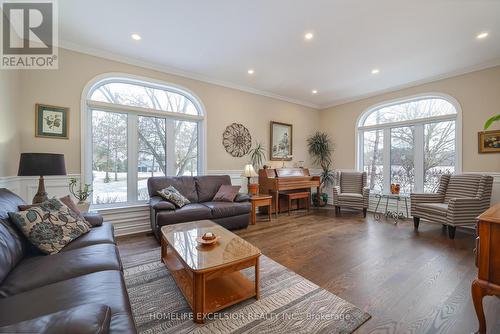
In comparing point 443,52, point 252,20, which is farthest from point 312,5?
point 443,52

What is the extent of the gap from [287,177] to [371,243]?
7.19ft

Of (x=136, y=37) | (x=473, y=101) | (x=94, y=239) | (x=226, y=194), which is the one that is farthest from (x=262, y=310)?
(x=473, y=101)

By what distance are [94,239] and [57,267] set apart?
20.6 inches

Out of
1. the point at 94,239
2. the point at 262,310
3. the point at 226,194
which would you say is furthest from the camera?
the point at 226,194

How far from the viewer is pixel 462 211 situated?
3.20 metres

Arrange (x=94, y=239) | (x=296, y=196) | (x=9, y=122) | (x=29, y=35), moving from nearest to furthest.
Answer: (x=94, y=239)
(x=9, y=122)
(x=29, y=35)
(x=296, y=196)

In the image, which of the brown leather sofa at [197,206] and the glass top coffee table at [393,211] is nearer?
the brown leather sofa at [197,206]

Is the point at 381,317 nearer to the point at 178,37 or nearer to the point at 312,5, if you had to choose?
the point at 312,5

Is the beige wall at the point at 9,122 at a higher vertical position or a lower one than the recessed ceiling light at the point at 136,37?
lower

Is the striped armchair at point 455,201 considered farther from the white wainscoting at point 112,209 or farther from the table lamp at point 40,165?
the table lamp at point 40,165

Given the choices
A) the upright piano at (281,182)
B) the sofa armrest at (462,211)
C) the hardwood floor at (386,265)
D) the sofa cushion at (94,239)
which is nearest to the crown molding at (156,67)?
the upright piano at (281,182)

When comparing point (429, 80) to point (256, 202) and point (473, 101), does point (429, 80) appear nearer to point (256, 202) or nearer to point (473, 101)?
point (473, 101)

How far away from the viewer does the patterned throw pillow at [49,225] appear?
1.63m

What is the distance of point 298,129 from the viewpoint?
5.85 meters
